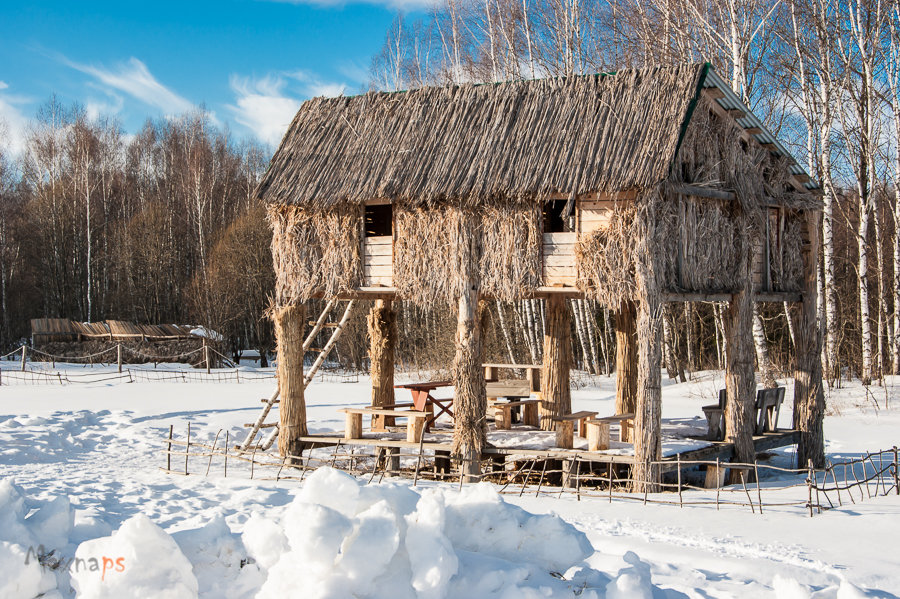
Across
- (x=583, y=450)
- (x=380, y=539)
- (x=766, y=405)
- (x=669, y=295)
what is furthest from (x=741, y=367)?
(x=380, y=539)

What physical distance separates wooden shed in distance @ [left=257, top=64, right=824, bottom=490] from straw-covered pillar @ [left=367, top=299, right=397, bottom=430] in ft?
7.39

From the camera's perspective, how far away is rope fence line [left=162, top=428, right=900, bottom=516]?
11.4m

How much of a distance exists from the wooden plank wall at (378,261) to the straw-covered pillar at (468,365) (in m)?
1.38

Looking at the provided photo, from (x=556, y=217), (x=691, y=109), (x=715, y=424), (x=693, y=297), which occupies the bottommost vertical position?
(x=715, y=424)

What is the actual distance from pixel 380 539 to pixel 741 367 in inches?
405

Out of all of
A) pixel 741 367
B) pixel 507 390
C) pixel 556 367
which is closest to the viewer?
pixel 741 367

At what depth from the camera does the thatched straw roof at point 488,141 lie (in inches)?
492

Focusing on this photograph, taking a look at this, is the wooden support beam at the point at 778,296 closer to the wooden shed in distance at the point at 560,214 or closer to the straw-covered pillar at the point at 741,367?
the wooden shed in distance at the point at 560,214

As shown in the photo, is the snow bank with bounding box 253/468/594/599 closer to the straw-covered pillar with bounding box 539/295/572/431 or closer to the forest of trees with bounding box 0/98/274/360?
the straw-covered pillar with bounding box 539/295/572/431

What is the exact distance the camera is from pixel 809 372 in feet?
50.1

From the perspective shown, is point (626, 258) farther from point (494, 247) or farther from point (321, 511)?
point (321, 511)

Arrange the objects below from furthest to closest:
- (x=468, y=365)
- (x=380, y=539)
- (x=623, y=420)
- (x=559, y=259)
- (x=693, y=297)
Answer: (x=623, y=420)
(x=468, y=365)
(x=559, y=259)
(x=693, y=297)
(x=380, y=539)

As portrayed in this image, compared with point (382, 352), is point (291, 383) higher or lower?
lower

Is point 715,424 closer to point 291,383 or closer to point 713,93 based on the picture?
point 713,93
